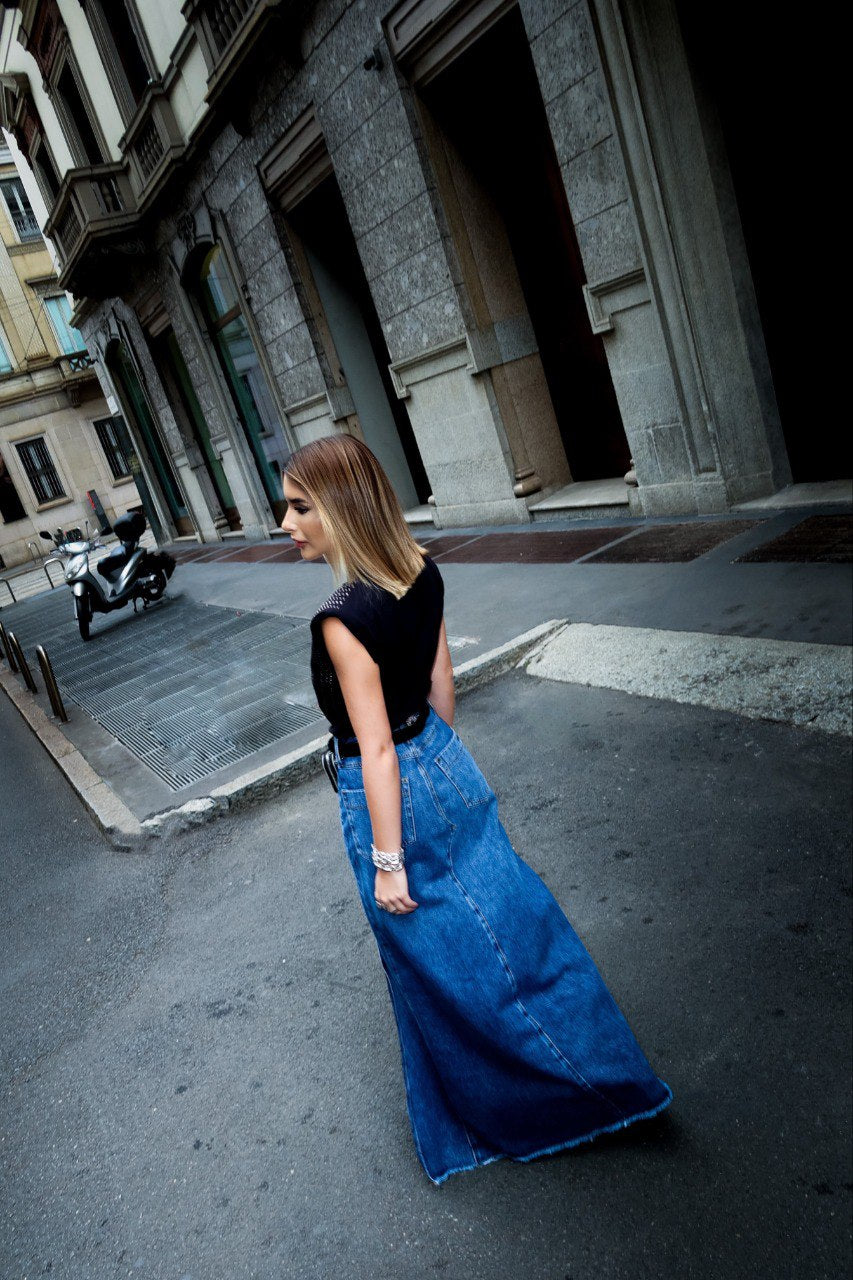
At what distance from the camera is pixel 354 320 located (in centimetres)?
1241

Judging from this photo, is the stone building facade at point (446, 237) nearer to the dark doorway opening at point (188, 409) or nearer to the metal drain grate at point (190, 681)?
the dark doorway opening at point (188, 409)

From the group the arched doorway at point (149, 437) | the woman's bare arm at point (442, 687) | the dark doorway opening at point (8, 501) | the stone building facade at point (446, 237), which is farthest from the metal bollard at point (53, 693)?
the dark doorway opening at point (8, 501)

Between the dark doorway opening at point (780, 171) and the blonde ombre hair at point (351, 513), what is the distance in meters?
6.29

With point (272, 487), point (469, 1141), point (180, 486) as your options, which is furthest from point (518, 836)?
point (180, 486)

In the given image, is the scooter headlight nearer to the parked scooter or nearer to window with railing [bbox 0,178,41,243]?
the parked scooter

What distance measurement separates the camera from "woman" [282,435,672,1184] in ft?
6.05

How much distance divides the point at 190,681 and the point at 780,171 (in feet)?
20.8

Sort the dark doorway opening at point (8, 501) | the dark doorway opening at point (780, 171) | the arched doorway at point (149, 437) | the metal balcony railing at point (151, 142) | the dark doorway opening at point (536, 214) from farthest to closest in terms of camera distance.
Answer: the dark doorway opening at point (8, 501) < the arched doorway at point (149, 437) < the metal balcony railing at point (151, 142) < the dark doorway opening at point (536, 214) < the dark doorway opening at point (780, 171)

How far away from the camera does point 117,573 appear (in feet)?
39.9

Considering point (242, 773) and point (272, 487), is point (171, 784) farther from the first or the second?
point (272, 487)

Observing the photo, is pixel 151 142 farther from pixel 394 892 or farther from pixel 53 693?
pixel 394 892

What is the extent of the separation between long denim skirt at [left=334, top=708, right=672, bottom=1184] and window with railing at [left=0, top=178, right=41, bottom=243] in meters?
39.8

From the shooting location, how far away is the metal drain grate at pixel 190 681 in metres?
5.66

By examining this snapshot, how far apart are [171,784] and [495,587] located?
Result: 131 inches
